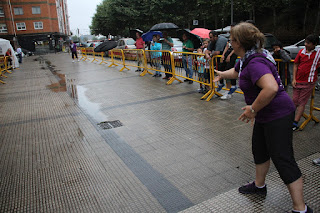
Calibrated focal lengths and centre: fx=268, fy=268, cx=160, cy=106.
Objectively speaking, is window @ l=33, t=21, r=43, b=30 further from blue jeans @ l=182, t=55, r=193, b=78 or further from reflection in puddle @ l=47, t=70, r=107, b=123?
blue jeans @ l=182, t=55, r=193, b=78

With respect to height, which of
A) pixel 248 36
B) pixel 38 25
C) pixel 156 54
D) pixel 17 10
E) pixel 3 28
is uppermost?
pixel 17 10

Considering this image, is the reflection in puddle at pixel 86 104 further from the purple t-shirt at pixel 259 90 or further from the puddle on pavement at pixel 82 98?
the purple t-shirt at pixel 259 90

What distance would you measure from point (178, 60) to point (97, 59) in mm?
15061

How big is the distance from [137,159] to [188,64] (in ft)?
16.2

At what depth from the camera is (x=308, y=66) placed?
4.32 meters

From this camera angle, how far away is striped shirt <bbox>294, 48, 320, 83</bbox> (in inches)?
168

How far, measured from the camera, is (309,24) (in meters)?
25.6

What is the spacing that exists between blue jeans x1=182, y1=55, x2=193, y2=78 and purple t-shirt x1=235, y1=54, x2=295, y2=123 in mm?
5722

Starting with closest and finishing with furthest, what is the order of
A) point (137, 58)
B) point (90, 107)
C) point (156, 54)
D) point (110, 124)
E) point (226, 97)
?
point (110, 124) → point (226, 97) → point (90, 107) → point (156, 54) → point (137, 58)

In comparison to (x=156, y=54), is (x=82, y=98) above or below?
below

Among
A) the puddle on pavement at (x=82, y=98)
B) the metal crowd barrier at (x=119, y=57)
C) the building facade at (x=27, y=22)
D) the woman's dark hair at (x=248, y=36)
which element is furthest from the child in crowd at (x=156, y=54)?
the building facade at (x=27, y=22)

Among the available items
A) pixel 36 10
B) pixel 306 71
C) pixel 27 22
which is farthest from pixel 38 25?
pixel 306 71

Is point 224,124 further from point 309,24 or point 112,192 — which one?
point 309,24

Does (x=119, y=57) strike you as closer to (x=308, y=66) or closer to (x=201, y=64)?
(x=201, y=64)
